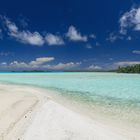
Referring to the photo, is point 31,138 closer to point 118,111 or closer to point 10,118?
point 10,118

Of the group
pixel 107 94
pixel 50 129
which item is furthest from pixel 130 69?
pixel 50 129

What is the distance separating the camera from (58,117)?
584 cm

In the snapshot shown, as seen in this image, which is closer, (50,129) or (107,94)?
(50,129)

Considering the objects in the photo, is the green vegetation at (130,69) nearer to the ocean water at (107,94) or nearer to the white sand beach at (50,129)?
the ocean water at (107,94)

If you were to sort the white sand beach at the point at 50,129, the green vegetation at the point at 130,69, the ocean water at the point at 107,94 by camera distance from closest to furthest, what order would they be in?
1. the white sand beach at the point at 50,129
2. the ocean water at the point at 107,94
3. the green vegetation at the point at 130,69

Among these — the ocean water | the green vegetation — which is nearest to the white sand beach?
the ocean water

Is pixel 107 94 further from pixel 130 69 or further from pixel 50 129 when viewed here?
pixel 130 69

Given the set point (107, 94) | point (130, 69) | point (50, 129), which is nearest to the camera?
point (50, 129)

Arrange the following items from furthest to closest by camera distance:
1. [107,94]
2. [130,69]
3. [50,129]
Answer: [130,69]
[107,94]
[50,129]

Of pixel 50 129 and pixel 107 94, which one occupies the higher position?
pixel 50 129

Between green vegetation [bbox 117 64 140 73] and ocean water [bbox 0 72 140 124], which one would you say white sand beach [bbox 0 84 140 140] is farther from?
green vegetation [bbox 117 64 140 73]

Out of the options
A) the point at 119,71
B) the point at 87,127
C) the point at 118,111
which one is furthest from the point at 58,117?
the point at 119,71

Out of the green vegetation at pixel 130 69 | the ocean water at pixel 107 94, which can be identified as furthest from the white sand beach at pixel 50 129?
Answer: the green vegetation at pixel 130 69

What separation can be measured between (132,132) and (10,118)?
3.33 metres
